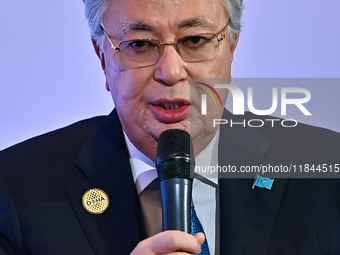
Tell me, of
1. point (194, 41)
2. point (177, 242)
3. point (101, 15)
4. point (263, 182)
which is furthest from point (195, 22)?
point (177, 242)

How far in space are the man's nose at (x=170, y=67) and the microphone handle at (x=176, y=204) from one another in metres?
0.53

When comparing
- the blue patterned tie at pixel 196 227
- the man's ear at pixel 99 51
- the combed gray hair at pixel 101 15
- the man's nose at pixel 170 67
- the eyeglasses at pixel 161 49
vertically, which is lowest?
the blue patterned tie at pixel 196 227

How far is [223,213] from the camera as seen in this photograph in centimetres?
192

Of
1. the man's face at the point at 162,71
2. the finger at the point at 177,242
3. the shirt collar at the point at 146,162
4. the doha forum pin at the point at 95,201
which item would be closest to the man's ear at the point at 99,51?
the man's face at the point at 162,71

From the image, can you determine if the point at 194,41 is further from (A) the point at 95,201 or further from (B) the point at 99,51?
(A) the point at 95,201

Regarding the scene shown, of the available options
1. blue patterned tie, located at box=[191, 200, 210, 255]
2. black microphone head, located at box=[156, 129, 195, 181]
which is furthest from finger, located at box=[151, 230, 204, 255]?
blue patterned tie, located at box=[191, 200, 210, 255]

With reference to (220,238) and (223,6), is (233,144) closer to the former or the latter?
(220,238)

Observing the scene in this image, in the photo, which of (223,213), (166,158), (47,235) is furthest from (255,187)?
(47,235)

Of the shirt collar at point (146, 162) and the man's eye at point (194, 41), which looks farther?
the shirt collar at point (146, 162)

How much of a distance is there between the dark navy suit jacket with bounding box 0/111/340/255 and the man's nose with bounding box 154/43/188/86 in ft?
1.48

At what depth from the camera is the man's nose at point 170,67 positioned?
1.73m

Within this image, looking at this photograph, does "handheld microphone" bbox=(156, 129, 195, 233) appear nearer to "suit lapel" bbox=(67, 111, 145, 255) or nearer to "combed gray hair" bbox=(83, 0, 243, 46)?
"suit lapel" bbox=(67, 111, 145, 255)

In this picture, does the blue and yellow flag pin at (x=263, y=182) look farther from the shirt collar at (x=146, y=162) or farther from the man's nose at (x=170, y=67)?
the man's nose at (x=170, y=67)

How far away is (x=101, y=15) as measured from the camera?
194 centimetres
